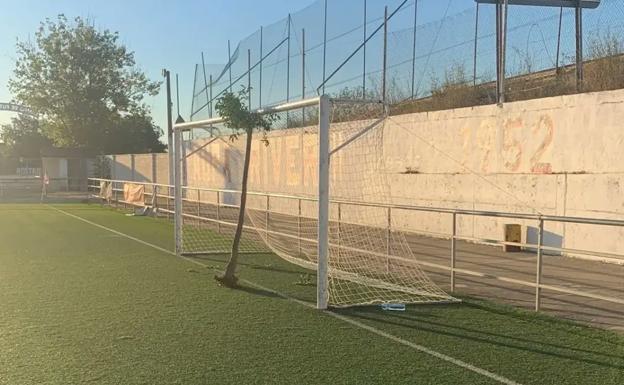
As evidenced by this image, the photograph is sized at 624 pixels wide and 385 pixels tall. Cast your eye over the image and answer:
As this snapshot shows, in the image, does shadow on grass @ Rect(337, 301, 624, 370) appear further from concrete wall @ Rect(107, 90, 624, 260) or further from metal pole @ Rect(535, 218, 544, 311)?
concrete wall @ Rect(107, 90, 624, 260)

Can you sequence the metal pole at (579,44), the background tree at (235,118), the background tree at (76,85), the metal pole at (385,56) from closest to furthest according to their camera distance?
the background tree at (235,118), the metal pole at (579,44), the metal pole at (385,56), the background tree at (76,85)

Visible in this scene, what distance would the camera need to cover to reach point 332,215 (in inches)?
496

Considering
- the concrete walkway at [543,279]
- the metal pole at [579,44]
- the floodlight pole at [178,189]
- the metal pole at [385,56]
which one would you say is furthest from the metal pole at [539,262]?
the metal pole at [385,56]

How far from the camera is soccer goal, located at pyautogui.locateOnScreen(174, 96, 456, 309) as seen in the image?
24.8 feet

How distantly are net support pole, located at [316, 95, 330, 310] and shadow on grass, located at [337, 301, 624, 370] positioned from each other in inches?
13.2

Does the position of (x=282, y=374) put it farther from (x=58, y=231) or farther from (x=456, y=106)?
A: (x=58, y=231)

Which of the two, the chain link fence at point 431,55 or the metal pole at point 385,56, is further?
the metal pole at point 385,56

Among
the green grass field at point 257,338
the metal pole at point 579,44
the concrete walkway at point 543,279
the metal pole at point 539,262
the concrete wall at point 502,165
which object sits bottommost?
the green grass field at point 257,338

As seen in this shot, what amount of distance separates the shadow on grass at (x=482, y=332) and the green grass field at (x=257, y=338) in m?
0.01

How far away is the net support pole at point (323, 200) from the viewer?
7.26 m

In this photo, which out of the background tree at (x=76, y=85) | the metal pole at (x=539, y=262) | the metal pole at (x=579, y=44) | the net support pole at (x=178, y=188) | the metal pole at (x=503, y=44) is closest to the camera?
the metal pole at (x=539, y=262)

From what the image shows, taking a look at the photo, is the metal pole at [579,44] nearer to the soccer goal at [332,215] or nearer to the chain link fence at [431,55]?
the chain link fence at [431,55]

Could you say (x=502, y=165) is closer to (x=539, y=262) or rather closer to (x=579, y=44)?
(x=579, y=44)

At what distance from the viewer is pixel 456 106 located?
15367mm
